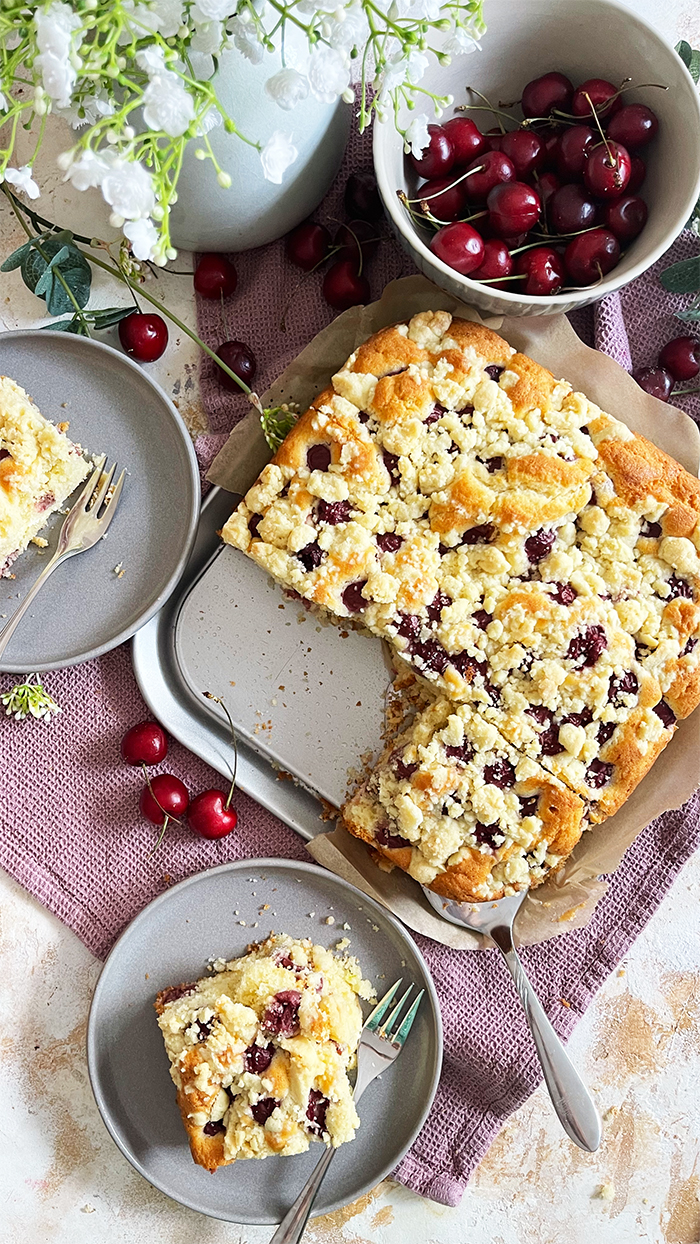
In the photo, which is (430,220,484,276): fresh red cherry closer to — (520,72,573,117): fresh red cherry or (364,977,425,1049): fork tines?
(520,72,573,117): fresh red cherry

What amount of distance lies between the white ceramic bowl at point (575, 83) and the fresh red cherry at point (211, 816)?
1553 mm

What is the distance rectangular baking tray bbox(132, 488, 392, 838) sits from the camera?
115 inches

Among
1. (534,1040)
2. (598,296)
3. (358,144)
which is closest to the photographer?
(598,296)

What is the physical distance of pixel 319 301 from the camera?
3.01 m

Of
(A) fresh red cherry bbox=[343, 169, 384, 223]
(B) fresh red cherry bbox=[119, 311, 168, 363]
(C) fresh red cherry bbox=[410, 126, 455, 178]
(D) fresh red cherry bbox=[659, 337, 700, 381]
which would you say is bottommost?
(B) fresh red cherry bbox=[119, 311, 168, 363]

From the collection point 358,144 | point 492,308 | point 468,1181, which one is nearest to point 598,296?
point 492,308

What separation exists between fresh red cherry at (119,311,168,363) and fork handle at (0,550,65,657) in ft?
2.10

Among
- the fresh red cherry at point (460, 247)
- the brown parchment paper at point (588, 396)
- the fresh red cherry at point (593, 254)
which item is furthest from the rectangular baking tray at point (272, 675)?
the fresh red cherry at point (593, 254)

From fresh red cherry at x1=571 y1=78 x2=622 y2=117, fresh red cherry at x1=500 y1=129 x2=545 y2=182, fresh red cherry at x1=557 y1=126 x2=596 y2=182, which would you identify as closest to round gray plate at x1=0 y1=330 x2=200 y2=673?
fresh red cherry at x1=500 y1=129 x2=545 y2=182

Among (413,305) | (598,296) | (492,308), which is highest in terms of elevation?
(598,296)

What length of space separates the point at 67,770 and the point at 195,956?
26.0 inches

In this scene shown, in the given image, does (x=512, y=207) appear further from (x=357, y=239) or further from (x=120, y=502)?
(x=120, y=502)

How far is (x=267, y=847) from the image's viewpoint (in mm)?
2984

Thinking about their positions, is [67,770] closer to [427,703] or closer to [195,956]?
[195,956]
